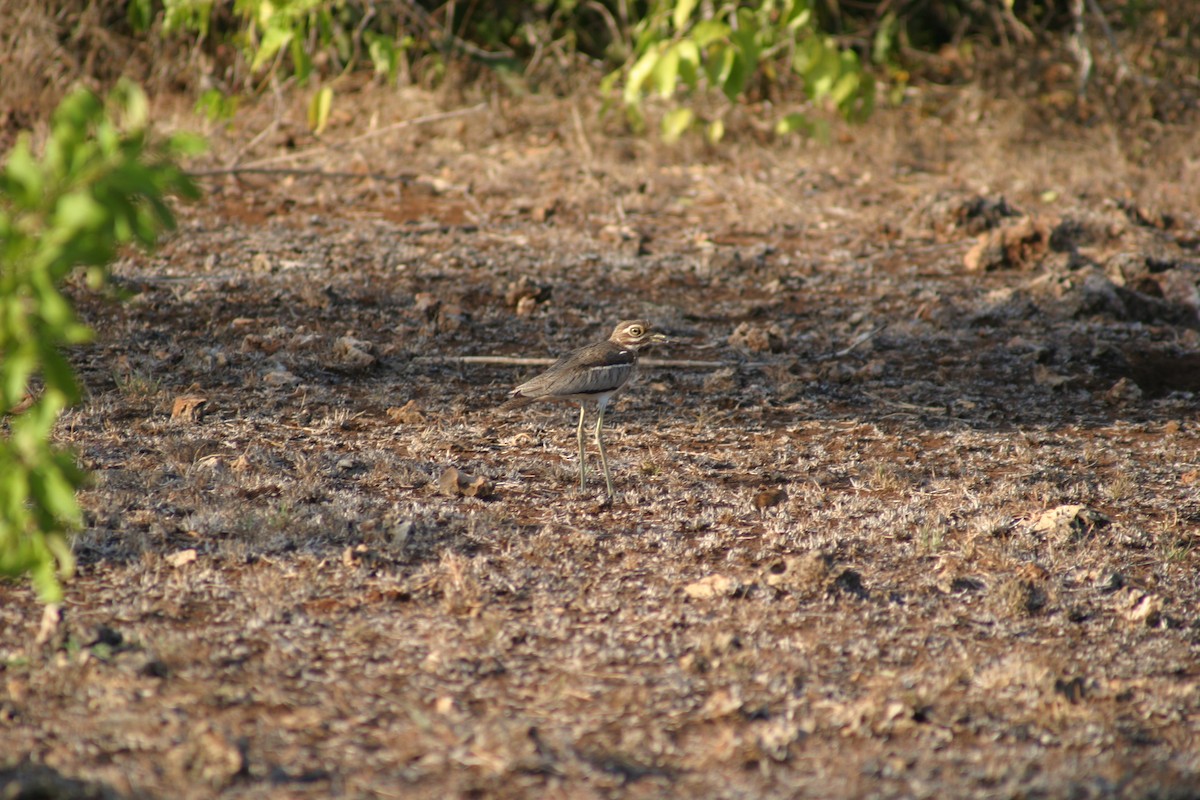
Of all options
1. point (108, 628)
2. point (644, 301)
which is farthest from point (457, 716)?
point (644, 301)

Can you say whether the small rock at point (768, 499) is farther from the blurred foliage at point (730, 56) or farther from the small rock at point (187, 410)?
the blurred foliage at point (730, 56)

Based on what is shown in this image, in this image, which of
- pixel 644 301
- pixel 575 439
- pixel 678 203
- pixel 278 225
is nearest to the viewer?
pixel 575 439

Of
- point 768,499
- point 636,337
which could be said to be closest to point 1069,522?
point 768,499

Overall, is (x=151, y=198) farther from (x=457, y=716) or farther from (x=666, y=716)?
(x=666, y=716)

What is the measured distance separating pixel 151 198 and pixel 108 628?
160 cm

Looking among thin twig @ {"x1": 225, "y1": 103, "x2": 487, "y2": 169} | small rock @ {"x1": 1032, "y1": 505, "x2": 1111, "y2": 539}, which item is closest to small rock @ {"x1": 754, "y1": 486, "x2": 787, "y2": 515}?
small rock @ {"x1": 1032, "y1": 505, "x2": 1111, "y2": 539}

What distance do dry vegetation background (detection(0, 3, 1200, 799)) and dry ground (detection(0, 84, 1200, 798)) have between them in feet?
0.07

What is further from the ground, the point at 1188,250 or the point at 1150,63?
the point at 1150,63

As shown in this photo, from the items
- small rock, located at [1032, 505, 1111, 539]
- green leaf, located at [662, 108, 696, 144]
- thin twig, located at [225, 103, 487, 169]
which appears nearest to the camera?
small rock, located at [1032, 505, 1111, 539]

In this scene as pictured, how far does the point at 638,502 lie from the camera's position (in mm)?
5336

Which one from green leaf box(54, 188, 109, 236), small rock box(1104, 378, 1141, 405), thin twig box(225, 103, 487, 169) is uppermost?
green leaf box(54, 188, 109, 236)

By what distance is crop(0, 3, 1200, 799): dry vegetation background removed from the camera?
11.8 feet

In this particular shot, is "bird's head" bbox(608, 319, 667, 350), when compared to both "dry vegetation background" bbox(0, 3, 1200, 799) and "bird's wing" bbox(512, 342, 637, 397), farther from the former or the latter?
"dry vegetation background" bbox(0, 3, 1200, 799)

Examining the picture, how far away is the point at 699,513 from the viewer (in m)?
5.22
